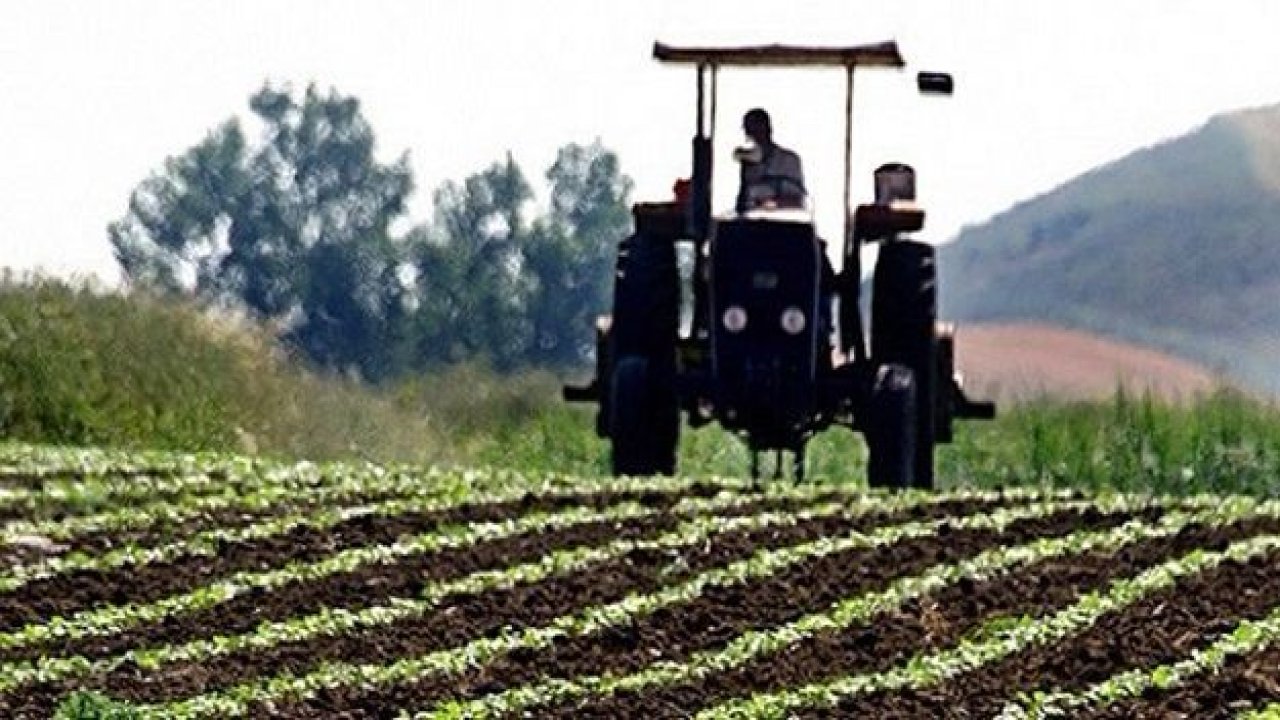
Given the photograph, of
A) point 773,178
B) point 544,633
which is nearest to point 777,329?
point 773,178

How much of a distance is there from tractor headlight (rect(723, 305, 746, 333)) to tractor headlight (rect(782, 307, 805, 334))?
0.19 metres

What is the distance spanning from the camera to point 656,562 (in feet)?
53.3

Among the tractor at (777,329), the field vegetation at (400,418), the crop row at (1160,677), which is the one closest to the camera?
the crop row at (1160,677)

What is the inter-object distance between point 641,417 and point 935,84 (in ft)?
6.95

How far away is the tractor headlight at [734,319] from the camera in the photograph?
2003 centimetres

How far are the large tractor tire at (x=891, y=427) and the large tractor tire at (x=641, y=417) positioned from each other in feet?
3.23

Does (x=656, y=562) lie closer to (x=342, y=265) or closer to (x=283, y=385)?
(x=283, y=385)

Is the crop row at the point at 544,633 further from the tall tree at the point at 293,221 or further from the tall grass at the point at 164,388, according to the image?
the tall tree at the point at 293,221

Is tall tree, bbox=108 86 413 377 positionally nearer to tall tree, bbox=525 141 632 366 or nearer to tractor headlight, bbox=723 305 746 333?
tall tree, bbox=525 141 632 366

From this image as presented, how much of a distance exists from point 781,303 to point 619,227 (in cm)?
2801

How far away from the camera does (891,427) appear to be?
20.3m

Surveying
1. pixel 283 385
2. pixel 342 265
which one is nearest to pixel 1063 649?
pixel 283 385

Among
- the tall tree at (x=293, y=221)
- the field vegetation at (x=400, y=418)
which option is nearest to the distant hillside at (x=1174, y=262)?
the field vegetation at (x=400, y=418)

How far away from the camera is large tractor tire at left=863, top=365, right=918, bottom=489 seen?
20.3 m
